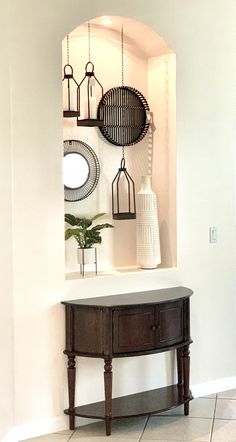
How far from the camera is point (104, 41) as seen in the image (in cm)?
403

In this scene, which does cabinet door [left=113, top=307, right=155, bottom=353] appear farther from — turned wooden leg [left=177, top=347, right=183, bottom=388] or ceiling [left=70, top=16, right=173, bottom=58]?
ceiling [left=70, top=16, right=173, bottom=58]

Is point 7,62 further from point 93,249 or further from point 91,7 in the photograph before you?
point 93,249

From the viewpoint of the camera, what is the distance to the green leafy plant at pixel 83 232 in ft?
12.2

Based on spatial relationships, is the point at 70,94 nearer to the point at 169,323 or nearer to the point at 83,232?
the point at 83,232

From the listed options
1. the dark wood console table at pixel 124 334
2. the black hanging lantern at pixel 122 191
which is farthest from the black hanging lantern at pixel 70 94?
the dark wood console table at pixel 124 334

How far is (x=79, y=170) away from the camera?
3.93 m

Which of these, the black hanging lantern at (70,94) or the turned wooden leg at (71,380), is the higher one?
the black hanging lantern at (70,94)

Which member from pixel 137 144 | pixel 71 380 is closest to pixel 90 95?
pixel 137 144

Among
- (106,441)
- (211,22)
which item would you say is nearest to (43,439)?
(106,441)

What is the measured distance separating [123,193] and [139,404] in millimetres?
1323

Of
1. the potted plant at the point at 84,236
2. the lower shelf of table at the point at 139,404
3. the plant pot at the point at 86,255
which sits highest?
the potted plant at the point at 84,236

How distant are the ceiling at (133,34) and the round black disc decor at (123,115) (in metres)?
0.28

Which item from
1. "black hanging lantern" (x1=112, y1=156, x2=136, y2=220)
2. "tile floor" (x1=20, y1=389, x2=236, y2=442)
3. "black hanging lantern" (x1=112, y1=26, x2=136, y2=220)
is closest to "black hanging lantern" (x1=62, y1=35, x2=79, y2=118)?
"black hanging lantern" (x1=112, y1=26, x2=136, y2=220)

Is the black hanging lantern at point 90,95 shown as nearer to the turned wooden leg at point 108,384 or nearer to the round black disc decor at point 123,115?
the round black disc decor at point 123,115
